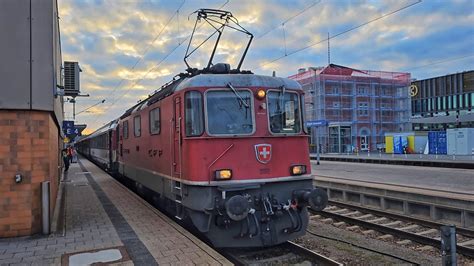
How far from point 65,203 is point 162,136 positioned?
4.46 meters

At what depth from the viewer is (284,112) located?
24.9 feet

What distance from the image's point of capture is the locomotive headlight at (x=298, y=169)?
7.34m

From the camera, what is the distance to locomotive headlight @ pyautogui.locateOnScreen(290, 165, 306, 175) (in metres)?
7.34

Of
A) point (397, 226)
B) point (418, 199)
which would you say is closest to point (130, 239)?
point (397, 226)

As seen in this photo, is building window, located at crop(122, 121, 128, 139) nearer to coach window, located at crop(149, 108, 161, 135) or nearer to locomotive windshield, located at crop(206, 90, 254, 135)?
coach window, located at crop(149, 108, 161, 135)

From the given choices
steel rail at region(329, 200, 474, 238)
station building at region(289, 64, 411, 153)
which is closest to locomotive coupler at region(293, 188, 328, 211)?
steel rail at region(329, 200, 474, 238)

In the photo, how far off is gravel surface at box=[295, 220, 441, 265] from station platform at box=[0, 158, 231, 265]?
2.51 meters

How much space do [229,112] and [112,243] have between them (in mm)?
2965

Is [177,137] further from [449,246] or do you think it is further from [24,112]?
[449,246]

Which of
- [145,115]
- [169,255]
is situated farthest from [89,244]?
[145,115]

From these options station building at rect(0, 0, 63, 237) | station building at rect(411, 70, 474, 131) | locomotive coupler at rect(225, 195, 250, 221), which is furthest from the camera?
station building at rect(411, 70, 474, 131)

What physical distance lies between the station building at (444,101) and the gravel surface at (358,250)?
157 feet

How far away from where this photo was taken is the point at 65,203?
1128cm

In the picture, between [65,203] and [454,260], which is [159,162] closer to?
[65,203]
